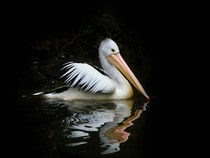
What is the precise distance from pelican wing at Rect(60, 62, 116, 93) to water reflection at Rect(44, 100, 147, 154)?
0.57 ft

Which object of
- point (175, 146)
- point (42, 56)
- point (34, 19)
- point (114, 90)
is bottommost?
point (175, 146)

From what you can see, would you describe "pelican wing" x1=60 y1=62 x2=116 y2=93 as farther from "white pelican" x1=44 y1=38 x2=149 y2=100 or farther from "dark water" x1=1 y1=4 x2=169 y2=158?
"dark water" x1=1 y1=4 x2=169 y2=158

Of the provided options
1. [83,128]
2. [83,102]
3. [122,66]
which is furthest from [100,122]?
[122,66]

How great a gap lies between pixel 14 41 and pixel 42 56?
991mm

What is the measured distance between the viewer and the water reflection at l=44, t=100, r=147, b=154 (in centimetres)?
417

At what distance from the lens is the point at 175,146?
4.19m

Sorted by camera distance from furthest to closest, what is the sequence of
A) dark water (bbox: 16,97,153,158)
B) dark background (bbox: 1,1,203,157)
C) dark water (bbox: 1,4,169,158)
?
dark background (bbox: 1,1,203,157) < dark water (bbox: 1,4,169,158) < dark water (bbox: 16,97,153,158)

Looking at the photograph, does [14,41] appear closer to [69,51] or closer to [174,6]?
[69,51]

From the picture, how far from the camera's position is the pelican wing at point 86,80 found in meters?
5.88

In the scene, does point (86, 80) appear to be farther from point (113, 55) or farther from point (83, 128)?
point (83, 128)

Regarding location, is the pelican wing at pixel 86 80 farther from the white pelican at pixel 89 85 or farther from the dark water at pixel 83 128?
the dark water at pixel 83 128

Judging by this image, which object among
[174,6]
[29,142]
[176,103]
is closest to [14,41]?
[174,6]

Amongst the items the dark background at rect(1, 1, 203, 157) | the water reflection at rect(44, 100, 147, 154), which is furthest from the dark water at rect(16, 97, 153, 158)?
the dark background at rect(1, 1, 203, 157)

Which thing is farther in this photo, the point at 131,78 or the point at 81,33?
the point at 81,33
